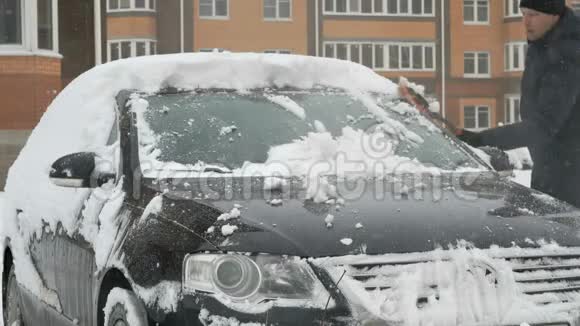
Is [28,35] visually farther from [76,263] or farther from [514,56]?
[514,56]

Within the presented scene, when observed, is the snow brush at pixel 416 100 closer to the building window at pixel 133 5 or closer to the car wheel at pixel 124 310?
the car wheel at pixel 124 310

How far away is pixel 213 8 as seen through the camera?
4506cm

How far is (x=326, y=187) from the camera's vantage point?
152 inches

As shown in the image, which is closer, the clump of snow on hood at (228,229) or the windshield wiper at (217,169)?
the clump of snow on hood at (228,229)

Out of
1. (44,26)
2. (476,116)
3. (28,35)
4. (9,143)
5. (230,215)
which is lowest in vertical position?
(476,116)

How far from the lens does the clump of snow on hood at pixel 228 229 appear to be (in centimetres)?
334

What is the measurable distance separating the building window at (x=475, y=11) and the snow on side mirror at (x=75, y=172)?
47.1m

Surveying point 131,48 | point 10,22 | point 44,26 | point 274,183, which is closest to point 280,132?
point 274,183

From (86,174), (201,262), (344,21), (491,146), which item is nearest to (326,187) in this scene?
(201,262)

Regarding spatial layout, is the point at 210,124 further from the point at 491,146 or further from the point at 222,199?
the point at 491,146

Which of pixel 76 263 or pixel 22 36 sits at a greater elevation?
pixel 22 36

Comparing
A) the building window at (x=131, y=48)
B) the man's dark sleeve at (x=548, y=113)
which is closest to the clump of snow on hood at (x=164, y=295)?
the man's dark sleeve at (x=548, y=113)

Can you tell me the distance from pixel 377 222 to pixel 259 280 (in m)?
0.48

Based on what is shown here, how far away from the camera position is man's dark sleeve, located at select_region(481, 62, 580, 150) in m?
5.13
